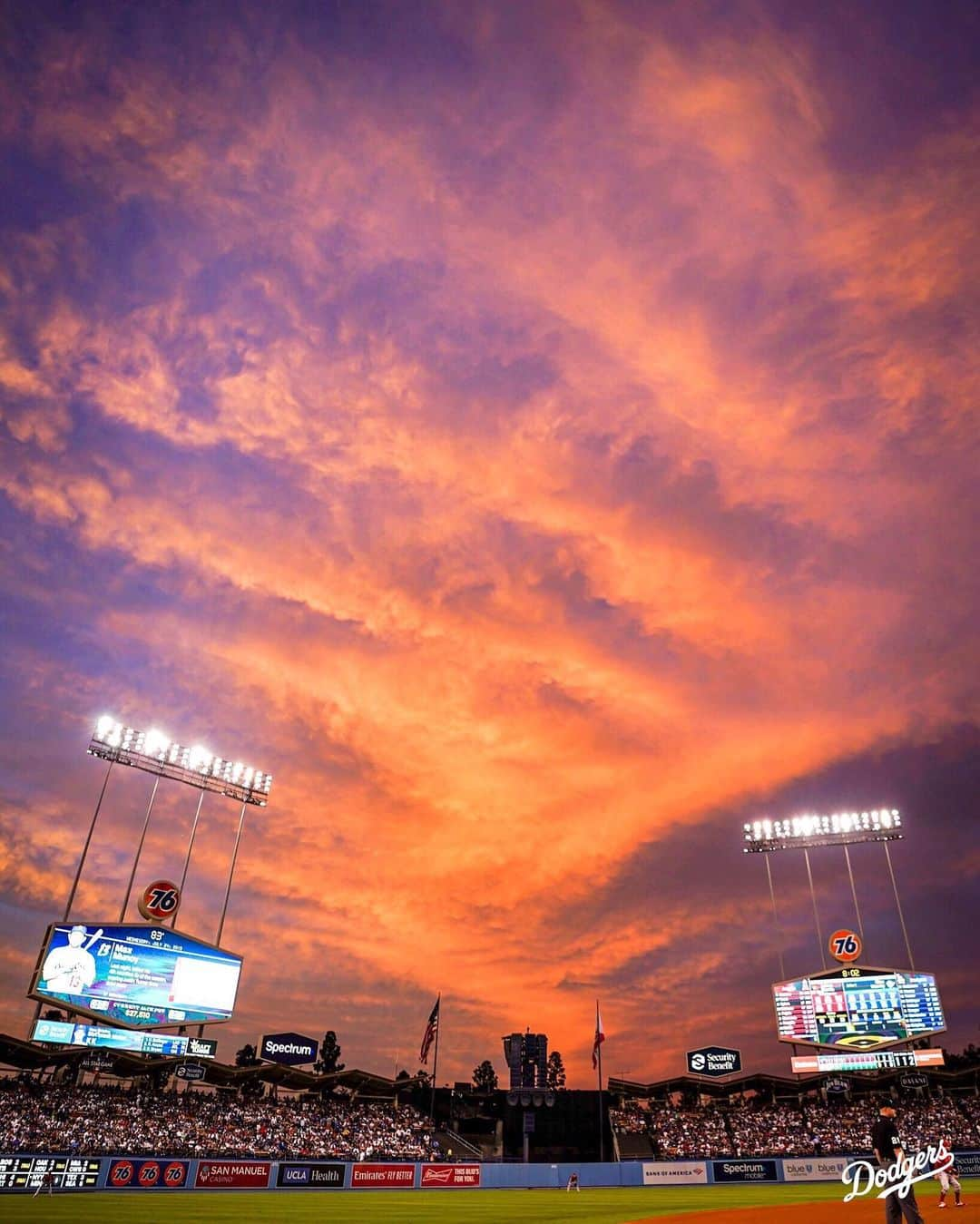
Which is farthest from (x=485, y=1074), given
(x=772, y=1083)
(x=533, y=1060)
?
(x=772, y=1083)

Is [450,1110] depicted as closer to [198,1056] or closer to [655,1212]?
[198,1056]

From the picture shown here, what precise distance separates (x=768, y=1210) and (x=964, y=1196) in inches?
330

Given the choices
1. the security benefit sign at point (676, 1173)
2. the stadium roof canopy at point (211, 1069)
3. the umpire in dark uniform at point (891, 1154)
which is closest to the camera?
the umpire in dark uniform at point (891, 1154)

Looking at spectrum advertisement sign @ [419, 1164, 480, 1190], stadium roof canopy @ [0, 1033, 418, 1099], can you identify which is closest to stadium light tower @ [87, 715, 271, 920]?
stadium roof canopy @ [0, 1033, 418, 1099]

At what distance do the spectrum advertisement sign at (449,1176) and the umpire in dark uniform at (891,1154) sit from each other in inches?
1828

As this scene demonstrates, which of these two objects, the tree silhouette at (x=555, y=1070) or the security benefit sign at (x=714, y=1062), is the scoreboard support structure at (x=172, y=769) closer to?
the security benefit sign at (x=714, y=1062)

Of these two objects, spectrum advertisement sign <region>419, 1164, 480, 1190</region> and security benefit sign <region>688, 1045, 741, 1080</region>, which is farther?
security benefit sign <region>688, 1045, 741, 1080</region>

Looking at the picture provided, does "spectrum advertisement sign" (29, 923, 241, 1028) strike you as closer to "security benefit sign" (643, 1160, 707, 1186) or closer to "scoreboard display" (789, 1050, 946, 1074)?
"security benefit sign" (643, 1160, 707, 1186)

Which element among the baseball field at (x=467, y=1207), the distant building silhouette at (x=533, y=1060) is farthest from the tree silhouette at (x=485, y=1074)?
the baseball field at (x=467, y=1207)

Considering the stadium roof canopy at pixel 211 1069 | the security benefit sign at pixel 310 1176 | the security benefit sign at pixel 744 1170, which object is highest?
the stadium roof canopy at pixel 211 1069

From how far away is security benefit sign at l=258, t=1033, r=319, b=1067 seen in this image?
70812mm

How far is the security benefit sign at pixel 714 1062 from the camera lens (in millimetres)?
78500

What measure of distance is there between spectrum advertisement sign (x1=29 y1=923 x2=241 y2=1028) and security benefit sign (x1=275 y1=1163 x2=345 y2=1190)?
1399 centimetres

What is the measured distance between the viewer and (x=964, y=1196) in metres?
32.7
